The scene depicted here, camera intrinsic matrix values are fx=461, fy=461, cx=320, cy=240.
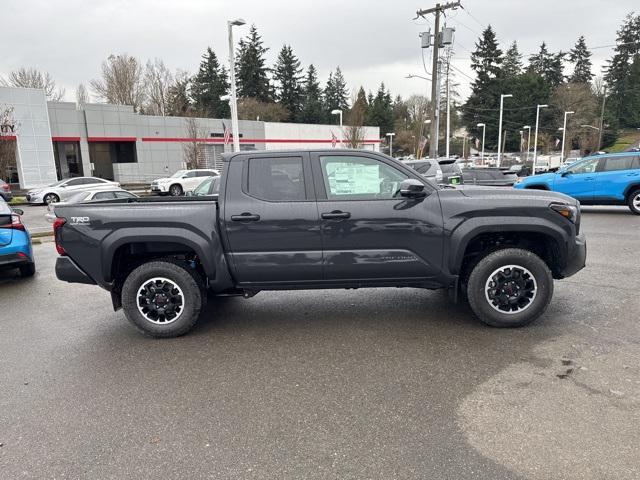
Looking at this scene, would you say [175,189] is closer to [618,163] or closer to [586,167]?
[586,167]

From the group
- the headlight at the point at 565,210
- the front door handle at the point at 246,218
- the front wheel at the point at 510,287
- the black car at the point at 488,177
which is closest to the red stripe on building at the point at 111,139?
the black car at the point at 488,177

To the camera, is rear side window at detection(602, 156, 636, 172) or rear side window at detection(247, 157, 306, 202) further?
rear side window at detection(602, 156, 636, 172)

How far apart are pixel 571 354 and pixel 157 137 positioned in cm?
3843

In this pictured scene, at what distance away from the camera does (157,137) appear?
124 ft

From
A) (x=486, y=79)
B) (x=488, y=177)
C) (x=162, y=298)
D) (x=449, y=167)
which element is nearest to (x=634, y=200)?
(x=449, y=167)

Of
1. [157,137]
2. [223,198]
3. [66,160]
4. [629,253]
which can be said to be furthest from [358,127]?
[223,198]

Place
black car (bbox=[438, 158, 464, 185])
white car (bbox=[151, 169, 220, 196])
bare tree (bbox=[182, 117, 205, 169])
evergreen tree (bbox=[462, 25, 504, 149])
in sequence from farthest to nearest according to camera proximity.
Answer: evergreen tree (bbox=[462, 25, 504, 149]) < bare tree (bbox=[182, 117, 205, 169]) < white car (bbox=[151, 169, 220, 196]) < black car (bbox=[438, 158, 464, 185])

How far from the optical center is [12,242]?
6961mm

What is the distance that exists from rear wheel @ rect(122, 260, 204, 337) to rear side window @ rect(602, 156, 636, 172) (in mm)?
12564

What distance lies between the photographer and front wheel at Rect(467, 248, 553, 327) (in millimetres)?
4578

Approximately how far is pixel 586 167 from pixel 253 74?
62.8 m

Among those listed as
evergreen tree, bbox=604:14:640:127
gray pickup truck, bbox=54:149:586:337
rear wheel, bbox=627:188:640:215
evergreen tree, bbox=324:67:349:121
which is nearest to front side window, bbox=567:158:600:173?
rear wheel, bbox=627:188:640:215

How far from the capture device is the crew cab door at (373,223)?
4.53 m

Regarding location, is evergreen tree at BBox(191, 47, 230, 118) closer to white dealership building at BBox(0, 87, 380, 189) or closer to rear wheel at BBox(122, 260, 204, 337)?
white dealership building at BBox(0, 87, 380, 189)
